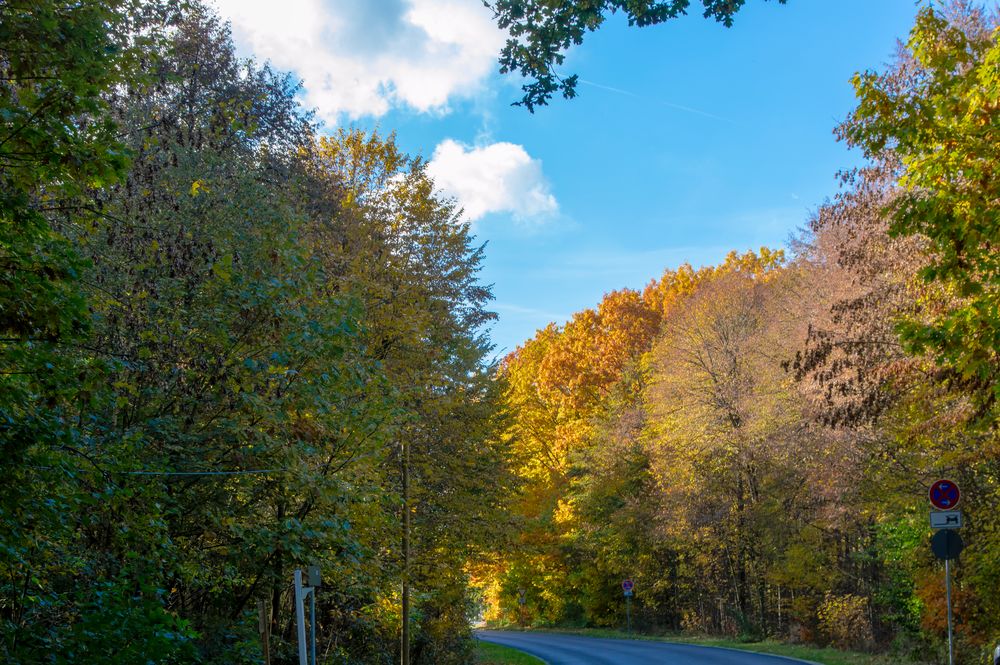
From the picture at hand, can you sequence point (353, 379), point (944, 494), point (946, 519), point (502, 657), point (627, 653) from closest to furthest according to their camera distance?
point (353, 379) → point (946, 519) → point (944, 494) → point (627, 653) → point (502, 657)

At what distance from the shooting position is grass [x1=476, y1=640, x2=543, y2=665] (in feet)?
88.7

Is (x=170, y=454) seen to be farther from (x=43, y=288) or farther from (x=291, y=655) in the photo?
(x=291, y=655)

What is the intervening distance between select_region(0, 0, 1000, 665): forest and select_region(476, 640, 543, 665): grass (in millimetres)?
2462

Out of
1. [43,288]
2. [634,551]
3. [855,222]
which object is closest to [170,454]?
[43,288]

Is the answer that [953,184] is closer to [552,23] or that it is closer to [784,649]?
[552,23]

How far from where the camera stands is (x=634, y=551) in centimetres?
3772

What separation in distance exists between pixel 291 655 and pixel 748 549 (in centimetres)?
2334

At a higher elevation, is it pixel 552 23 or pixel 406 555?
pixel 552 23

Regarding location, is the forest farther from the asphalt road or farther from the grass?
the asphalt road

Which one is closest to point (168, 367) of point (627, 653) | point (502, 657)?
point (627, 653)

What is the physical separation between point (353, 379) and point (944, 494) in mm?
8935

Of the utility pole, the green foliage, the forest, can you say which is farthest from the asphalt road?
the green foliage

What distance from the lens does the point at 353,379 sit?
10266 millimetres

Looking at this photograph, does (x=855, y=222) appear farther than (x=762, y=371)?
No
